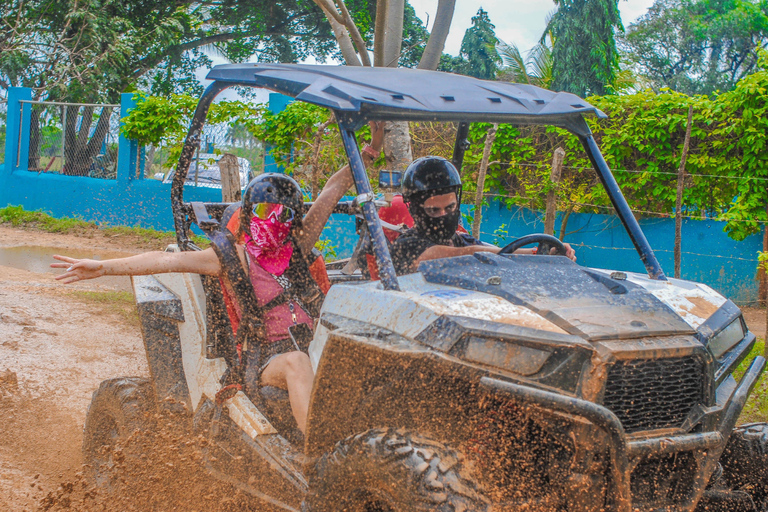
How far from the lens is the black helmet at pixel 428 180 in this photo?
3.11m

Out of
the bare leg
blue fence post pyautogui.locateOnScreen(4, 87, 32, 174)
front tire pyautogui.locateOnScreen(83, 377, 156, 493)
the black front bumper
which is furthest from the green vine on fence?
blue fence post pyautogui.locateOnScreen(4, 87, 32, 174)

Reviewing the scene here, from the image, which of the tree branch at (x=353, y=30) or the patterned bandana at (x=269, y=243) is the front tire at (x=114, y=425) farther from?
the tree branch at (x=353, y=30)

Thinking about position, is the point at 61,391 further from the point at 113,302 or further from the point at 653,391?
the point at 653,391

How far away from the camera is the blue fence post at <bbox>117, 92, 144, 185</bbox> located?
14414 millimetres

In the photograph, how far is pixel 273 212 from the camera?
3143mm

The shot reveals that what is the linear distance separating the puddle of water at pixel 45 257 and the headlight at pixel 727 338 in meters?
7.71

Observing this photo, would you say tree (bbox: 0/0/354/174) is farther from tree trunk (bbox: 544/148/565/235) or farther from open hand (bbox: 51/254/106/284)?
open hand (bbox: 51/254/106/284)

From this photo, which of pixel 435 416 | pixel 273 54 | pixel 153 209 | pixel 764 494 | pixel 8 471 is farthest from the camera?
pixel 273 54

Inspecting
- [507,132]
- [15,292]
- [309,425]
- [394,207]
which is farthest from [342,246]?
[309,425]

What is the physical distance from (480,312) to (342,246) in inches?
322

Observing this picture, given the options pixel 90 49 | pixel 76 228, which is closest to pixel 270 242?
pixel 76 228

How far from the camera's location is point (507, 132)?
9.48 metres

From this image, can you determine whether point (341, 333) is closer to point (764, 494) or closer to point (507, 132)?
point (764, 494)

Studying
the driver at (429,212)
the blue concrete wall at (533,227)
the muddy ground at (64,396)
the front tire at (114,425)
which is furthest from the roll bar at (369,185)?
the blue concrete wall at (533,227)
